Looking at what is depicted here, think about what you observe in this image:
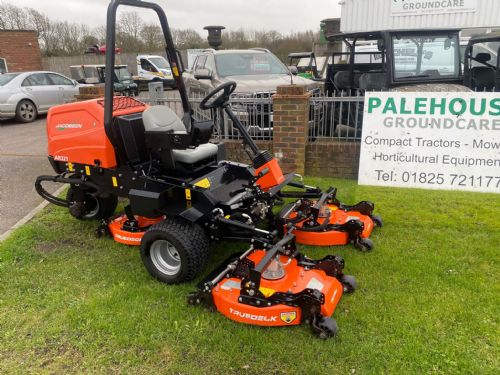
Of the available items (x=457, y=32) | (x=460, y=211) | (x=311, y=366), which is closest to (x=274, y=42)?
(x=457, y=32)

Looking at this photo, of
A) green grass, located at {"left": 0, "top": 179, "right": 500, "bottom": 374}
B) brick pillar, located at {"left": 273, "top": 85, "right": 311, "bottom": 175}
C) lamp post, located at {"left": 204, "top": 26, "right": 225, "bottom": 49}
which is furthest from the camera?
lamp post, located at {"left": 204, "top": 26, "right": 225, "bottom": 49}

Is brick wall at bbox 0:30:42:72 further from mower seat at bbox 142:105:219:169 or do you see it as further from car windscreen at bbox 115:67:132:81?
mower seat at bbox 142:105:219:169

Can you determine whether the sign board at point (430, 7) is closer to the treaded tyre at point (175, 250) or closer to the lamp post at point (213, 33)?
the treaded tyre at point (175, 250)

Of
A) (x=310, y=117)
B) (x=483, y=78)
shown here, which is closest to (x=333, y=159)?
(x=310, y=117)

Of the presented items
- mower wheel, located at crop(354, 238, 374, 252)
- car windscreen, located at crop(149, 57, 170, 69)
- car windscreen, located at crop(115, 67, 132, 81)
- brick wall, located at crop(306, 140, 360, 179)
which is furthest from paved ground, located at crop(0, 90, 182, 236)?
car windscreen, located at crop(149, 57, 170, 69)

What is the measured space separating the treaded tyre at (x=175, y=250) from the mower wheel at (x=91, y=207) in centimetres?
124

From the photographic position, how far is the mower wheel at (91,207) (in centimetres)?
439

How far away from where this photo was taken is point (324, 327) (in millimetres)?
2691

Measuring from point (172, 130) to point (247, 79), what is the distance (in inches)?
163

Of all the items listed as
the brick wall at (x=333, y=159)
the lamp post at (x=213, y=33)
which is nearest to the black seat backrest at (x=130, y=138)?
the brick wall at (x=333, y=159)

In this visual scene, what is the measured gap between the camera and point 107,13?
3301 millimetres

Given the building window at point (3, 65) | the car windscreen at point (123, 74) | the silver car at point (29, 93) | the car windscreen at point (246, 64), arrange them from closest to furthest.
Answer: the car windscreen at point (246, 64) → the silver car at point (29, 93) → the car windscreen at point (123, 74) → the building window at point (3, 65)

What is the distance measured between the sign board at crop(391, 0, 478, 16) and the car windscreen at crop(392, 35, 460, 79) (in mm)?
4859

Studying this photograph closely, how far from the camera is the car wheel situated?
37.0 ft
